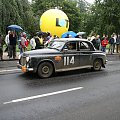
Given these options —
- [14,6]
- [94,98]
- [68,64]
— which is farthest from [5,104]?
[14,6]

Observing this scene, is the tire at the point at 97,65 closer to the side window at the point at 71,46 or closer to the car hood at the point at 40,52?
the side window at the point at 71,46

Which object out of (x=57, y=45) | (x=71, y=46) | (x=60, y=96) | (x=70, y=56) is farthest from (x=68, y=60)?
(x=60, y=96)

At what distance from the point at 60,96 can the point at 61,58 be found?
3.66 m

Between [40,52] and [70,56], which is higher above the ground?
[40,52]

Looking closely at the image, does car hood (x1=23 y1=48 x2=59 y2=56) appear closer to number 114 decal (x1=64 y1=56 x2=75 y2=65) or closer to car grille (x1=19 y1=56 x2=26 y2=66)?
car grille (x1=19 y1=56 x2=26 y2=66)

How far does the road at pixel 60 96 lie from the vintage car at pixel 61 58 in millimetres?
380

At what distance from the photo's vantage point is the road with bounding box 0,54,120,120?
6715 mm

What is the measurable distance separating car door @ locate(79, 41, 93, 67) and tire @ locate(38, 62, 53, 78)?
5.79ft

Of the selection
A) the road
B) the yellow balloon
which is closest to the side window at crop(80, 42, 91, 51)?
the road

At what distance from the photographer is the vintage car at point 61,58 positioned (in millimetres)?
11406

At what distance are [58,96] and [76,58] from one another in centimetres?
432

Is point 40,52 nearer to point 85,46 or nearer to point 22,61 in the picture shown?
point 22,61

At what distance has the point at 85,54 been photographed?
42.5 feet

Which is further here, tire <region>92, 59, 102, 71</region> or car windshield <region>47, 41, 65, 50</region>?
tire <region>92, 59, 102, 71</region>
